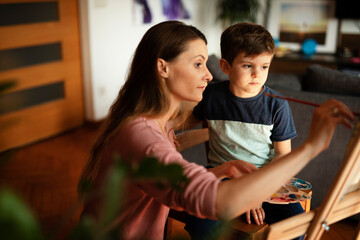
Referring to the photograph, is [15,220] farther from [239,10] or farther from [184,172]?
[239,10]

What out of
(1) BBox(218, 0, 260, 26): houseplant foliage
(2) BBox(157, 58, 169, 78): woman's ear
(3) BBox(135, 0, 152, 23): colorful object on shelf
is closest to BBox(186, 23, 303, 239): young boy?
(2) BBox(157, 58, 169, 78): woman's ear

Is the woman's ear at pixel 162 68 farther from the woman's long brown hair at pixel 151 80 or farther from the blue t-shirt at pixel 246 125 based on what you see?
the blue t-shirt at pixel 246 125

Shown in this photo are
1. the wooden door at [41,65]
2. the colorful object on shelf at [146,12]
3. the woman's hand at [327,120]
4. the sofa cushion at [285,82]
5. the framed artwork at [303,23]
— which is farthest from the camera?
the framed artwork at [303,23]

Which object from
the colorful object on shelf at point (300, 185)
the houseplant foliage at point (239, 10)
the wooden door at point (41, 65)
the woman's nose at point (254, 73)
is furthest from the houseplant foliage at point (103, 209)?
the houseplant foliage at point (239, 10)

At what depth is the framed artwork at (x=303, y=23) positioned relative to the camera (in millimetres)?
5742

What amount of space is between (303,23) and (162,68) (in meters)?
4.97

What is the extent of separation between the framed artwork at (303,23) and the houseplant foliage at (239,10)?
0.44 meters

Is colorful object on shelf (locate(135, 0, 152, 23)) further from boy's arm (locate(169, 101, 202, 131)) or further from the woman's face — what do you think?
the woman's face

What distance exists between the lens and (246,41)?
1.62m

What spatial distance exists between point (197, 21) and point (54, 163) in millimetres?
3092

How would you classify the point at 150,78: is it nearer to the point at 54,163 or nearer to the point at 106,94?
the point at 54,163

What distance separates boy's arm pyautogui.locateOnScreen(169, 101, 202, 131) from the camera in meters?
1.76

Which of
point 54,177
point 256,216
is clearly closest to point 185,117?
point 256,216

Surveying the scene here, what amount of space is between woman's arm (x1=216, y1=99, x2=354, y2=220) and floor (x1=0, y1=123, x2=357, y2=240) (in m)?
1.55
